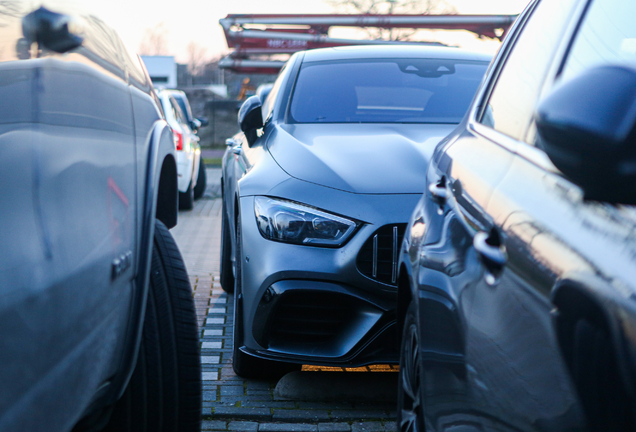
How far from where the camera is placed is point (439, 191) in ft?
6.86

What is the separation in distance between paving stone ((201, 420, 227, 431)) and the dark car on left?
2.75ft

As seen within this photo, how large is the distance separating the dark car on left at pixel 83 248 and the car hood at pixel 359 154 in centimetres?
102

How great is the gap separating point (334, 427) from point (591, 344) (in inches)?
92.3

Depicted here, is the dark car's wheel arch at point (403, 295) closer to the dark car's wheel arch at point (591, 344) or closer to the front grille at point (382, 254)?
the front grille at point (382, 254)

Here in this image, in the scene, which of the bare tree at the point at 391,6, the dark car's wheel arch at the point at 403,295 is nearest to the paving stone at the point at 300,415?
the dark car's wheel arch at the point at 403,295

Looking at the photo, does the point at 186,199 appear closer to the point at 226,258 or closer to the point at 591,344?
the point at 226,258

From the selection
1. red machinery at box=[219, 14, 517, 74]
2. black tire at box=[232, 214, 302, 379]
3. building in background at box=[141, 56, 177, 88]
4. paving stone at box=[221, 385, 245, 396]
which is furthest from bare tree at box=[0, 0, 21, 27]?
building in background at box=[141, 56, 177, 88]

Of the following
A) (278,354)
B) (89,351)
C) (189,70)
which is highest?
(89,351)

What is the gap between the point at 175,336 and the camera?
227 cm

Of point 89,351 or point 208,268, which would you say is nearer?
point 89,351

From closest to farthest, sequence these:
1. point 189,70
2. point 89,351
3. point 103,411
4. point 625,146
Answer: point 625,146 < point 89,351 < point 103,411 < point 189,70

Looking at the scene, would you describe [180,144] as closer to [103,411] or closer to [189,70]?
[103,411]

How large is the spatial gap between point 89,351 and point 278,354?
1667 millimetres

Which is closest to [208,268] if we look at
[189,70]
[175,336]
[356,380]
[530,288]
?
[356,380]
